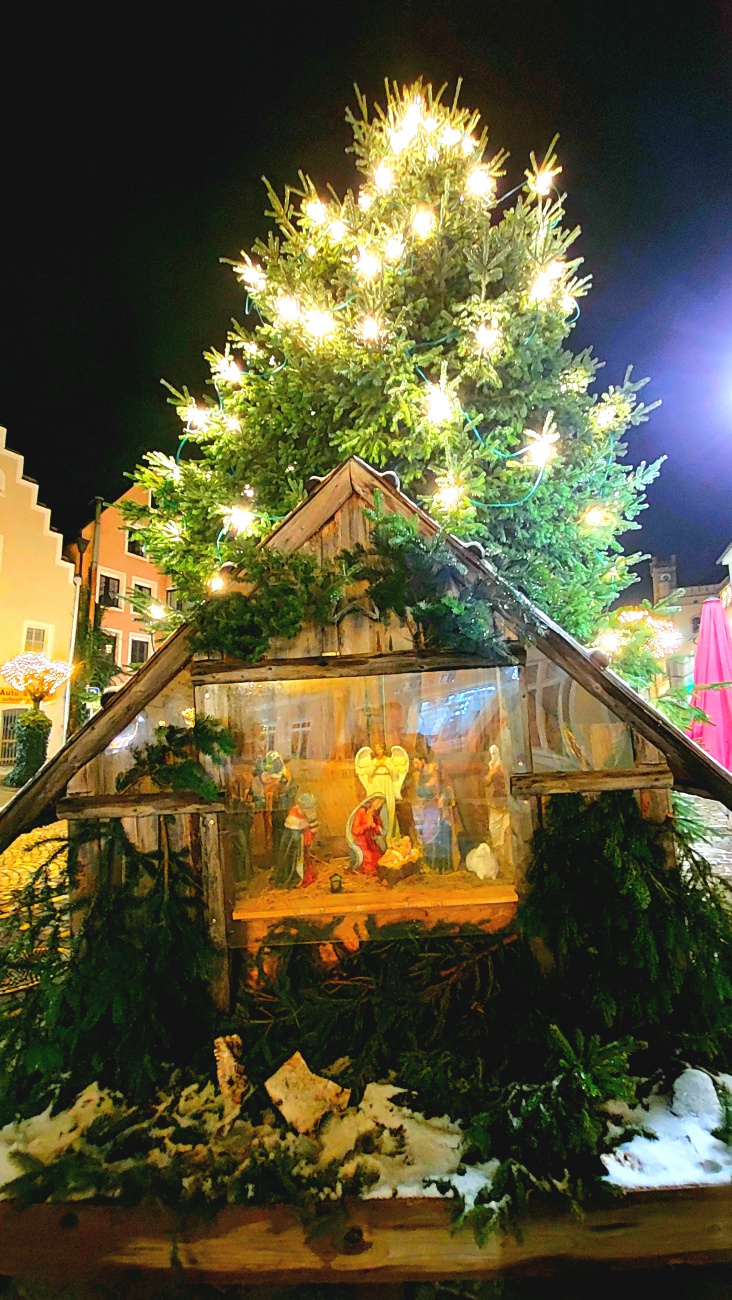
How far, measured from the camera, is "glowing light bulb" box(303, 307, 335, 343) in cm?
471

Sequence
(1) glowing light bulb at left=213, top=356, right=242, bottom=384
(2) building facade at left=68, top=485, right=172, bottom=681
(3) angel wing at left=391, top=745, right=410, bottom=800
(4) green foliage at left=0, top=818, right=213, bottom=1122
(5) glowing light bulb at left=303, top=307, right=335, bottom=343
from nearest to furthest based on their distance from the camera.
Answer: (4) green foliage at left=0, top=818, right=213, bottom=1122
(3) angel wing at left=391, top=745, right=410, bottom=800
(5) glowing light bulb at left=303, top=307, right=335, bottom=343
(1) glowing light bulb at left=213, top=356, right=242, bottom=384
(2) building facade at left=68, top=485, right=172, bottom=681

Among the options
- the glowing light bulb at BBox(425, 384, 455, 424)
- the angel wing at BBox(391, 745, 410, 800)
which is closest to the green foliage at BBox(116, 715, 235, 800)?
the angel wing at BBox(391, 745, 410, 800)

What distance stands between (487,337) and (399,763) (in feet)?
12.4

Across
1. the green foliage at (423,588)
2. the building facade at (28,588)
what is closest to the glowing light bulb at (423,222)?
the green foliage at (423,588)

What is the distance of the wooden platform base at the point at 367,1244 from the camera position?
5.92 feet

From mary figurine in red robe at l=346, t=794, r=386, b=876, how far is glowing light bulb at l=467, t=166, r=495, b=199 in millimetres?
5402

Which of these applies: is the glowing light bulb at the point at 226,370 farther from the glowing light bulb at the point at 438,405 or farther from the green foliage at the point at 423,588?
the green foliage at the point at 423,588

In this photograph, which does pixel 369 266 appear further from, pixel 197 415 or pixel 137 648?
pixel 137 648

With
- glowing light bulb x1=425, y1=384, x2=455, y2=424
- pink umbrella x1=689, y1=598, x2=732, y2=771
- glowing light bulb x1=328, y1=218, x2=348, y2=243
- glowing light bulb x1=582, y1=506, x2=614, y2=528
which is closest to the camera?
glowing light bulb x1=425, y1=384, x2=455, y2=424

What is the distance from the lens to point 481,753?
2922mm

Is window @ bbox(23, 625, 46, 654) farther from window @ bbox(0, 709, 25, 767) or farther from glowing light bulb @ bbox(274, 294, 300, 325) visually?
glowing light bulb @ bbox(274, 294, 300, 325)

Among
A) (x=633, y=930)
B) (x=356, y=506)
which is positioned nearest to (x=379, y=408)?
(x=356, y=506)

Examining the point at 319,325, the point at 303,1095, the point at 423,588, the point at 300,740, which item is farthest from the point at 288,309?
the point at 303,1095

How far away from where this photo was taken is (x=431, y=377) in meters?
5.13
